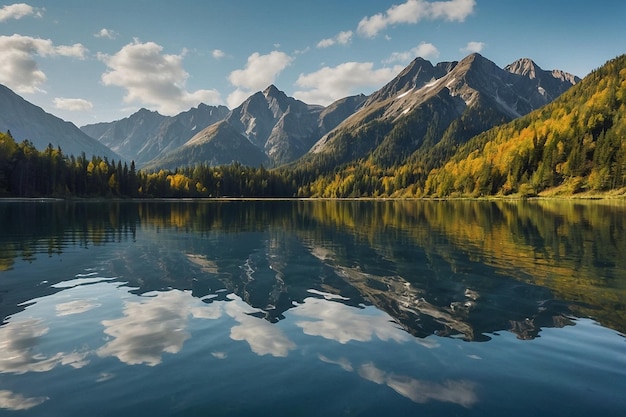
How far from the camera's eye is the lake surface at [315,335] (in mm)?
10898

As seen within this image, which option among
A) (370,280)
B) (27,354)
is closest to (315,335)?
(370,280)

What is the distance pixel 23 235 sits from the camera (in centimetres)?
5000

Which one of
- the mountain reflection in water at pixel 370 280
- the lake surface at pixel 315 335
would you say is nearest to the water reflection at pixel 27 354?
the lake surface at pixel 315 335

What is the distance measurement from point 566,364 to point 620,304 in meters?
10.1

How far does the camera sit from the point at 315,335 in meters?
16.5

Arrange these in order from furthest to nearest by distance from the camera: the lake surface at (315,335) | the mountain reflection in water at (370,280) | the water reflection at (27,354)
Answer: the mountain reflection in water at (370,280), the water reflection at (27,354), the lake surface at (315,335)

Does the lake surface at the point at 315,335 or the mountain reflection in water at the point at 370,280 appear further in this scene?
the mountain reflection in water at the point at 370,280

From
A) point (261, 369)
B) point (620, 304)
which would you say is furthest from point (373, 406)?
point (620, 304)

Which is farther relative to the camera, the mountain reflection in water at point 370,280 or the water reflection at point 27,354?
the mountain reflection in water at point 370,280

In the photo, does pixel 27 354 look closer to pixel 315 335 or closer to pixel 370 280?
pixel 315 335

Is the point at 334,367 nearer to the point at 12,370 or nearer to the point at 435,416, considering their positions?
the point at 435,416

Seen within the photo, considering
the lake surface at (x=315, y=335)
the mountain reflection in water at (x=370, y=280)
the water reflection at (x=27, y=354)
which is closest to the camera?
the lake surface at (x=315, y=335)

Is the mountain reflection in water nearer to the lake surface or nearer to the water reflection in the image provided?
the lake surface

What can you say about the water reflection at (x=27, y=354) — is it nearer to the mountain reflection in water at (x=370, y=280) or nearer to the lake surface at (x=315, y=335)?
the lake surface at (x=315, y=335)
